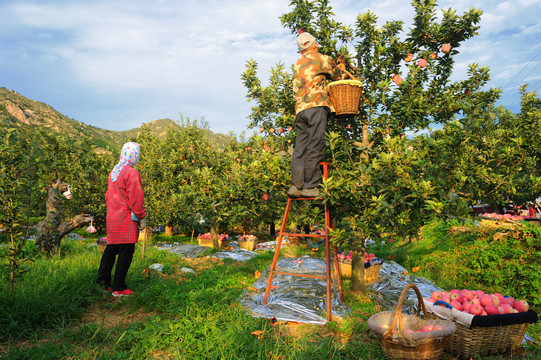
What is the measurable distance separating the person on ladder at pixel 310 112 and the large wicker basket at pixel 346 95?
0.31m

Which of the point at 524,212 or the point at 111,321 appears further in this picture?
the point at 524,212

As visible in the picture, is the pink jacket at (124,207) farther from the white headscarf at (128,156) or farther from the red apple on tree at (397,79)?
the red apple on tree at (397,79)

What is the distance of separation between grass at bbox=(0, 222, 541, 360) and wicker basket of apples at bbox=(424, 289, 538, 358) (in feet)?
0.79

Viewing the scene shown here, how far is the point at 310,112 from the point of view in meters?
4.81

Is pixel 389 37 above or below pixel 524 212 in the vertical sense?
above

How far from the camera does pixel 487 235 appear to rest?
27.5 feet

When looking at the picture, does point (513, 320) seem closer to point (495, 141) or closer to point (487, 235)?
point (495, 141)

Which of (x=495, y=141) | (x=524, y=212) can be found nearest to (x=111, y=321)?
(x=495, y=141)

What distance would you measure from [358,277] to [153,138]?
506 inches

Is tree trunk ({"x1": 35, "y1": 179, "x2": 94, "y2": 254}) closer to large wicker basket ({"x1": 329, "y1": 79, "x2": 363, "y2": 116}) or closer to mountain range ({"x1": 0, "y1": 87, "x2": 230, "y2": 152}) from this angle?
large wicker basket ({"x1": 329, "y1": 79, "x2": 363, "y2": 116})

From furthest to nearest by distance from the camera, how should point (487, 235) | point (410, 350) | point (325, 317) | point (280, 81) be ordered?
point (487, 235) < point (280, 81) < point (325, 317) < point (410, 350)

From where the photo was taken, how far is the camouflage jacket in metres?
4.84

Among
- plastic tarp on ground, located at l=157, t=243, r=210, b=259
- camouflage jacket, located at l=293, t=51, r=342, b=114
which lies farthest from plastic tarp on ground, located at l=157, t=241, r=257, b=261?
camouflage jacket, located at l=293, t=51, r=342, b=114

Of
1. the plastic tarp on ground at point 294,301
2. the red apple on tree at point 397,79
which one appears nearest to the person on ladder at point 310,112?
the red apple on tree at point 397,79
